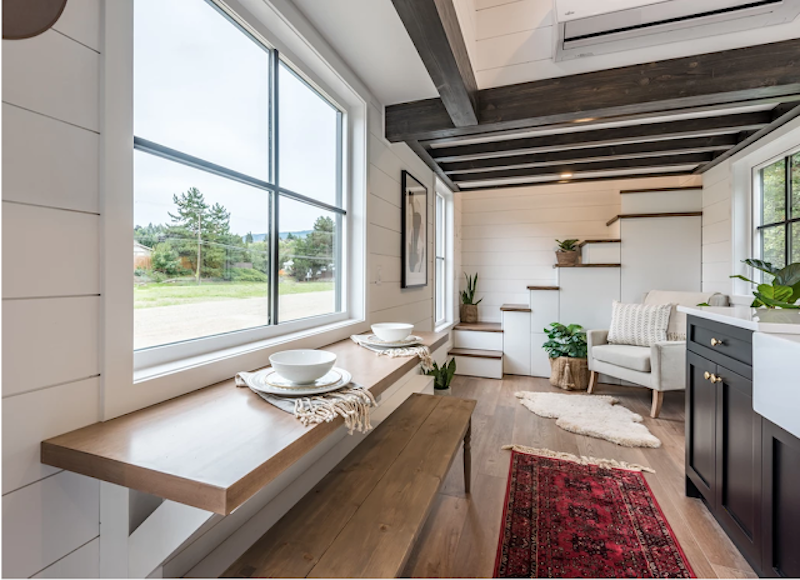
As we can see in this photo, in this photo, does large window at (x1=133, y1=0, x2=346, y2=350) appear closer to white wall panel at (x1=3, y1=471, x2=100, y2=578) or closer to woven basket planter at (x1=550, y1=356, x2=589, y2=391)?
white wall panel at (x1=3, y1=471, x2=100, y2=578)

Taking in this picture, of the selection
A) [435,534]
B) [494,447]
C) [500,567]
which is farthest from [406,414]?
[494,447]

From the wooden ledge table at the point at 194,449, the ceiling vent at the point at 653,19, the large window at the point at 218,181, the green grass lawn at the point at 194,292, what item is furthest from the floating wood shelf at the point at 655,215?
the wooden ledge table at the point at 194,449

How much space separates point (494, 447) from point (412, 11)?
247 centimetres

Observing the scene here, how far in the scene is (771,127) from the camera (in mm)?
2488

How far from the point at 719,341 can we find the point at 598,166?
256cm

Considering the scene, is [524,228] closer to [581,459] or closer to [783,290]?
[581,459]

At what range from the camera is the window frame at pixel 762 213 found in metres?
2.52

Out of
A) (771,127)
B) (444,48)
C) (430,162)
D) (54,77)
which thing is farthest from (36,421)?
(771,127)

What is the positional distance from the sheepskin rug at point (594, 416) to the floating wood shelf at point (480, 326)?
0.97m

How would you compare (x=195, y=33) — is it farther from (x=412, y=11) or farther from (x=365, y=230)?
(x=365, y=230)

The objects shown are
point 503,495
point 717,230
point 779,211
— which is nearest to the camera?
point 503,495

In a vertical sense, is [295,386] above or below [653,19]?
below

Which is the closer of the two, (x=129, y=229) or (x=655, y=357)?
(x=129, y=229)

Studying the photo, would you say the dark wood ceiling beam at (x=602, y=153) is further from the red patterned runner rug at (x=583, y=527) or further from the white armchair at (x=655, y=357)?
the red patterned runner rug at (x=583, y=527)
